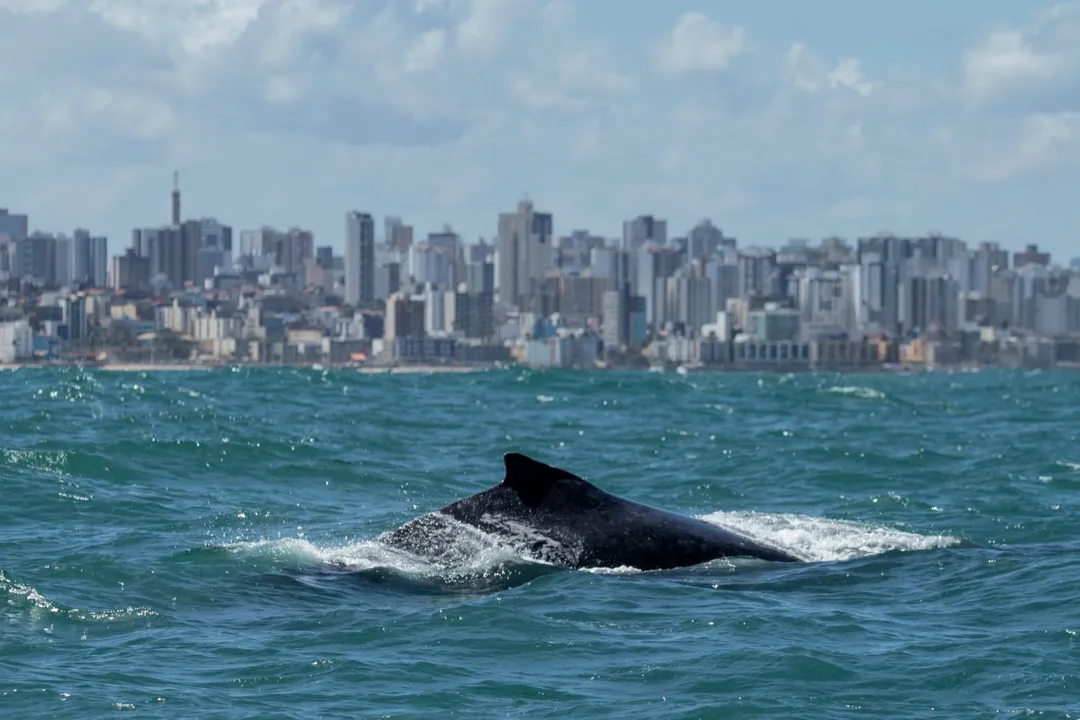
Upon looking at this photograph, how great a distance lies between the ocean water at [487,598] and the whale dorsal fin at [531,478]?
662 mm

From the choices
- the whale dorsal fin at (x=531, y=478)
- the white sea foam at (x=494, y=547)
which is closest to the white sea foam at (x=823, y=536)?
the white sea foam at (x=494, y=547)

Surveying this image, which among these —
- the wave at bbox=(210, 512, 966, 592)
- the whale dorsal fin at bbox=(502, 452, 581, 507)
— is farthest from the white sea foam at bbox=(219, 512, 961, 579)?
the whale dorsal fin at bbox=(502, 452, 581, 507)

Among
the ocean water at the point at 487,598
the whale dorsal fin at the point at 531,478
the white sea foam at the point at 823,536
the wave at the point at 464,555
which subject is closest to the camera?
the ocean water at the point at 487,598

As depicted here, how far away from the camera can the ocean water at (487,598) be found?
12578 millimetres

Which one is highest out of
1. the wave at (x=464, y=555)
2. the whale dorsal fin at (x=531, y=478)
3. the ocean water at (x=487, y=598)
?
the whale dorsal fin at (x=531, y=478)

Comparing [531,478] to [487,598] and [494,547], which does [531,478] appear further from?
[487,598]

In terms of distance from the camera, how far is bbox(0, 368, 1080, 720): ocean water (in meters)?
12.6

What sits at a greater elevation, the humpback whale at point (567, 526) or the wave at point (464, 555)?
the humpback whale at point (567, 526)

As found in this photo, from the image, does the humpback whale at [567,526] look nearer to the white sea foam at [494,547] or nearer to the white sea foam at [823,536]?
the white sea foam at [494,547]

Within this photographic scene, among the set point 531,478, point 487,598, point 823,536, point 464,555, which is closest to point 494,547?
point 464,555

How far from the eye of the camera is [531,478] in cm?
1698

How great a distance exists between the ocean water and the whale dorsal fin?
0.66 meters

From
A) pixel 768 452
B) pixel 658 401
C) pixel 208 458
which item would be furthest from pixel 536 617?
pixel 658 401

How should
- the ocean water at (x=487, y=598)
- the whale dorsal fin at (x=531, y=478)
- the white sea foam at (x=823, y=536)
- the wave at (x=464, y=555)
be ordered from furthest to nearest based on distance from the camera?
the white sea foam at (x=823, y=536) → the whale dorsal fin at (x=531, y=478) → the wave at (x=464, y=555) → the ocean water at (x=487, y=598)
